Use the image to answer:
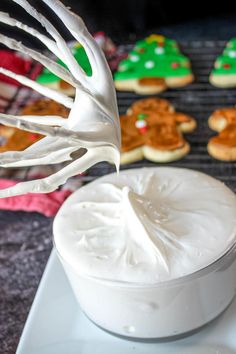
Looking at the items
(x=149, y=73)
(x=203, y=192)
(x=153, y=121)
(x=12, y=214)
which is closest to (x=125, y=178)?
(x=203, y=192)

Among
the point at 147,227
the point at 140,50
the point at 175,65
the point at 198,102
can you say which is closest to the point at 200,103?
the point at 198,102

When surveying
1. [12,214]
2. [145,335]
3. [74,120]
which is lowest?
[12,214]

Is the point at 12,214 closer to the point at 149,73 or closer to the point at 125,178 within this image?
the point at 125,178

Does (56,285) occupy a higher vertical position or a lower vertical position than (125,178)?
lower

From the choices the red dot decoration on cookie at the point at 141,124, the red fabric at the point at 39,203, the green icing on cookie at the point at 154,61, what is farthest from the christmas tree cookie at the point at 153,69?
the red fabric at the point at 39,203

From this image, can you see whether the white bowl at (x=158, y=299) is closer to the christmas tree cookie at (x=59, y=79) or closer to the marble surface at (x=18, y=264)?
the marble surface at (x=18, y=264)

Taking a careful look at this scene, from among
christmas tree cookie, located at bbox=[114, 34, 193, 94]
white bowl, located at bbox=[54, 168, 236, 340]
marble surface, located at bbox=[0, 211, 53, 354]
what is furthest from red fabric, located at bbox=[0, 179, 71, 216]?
christmas tree cookie, located at bbox=[114, 34, 193, 94]
